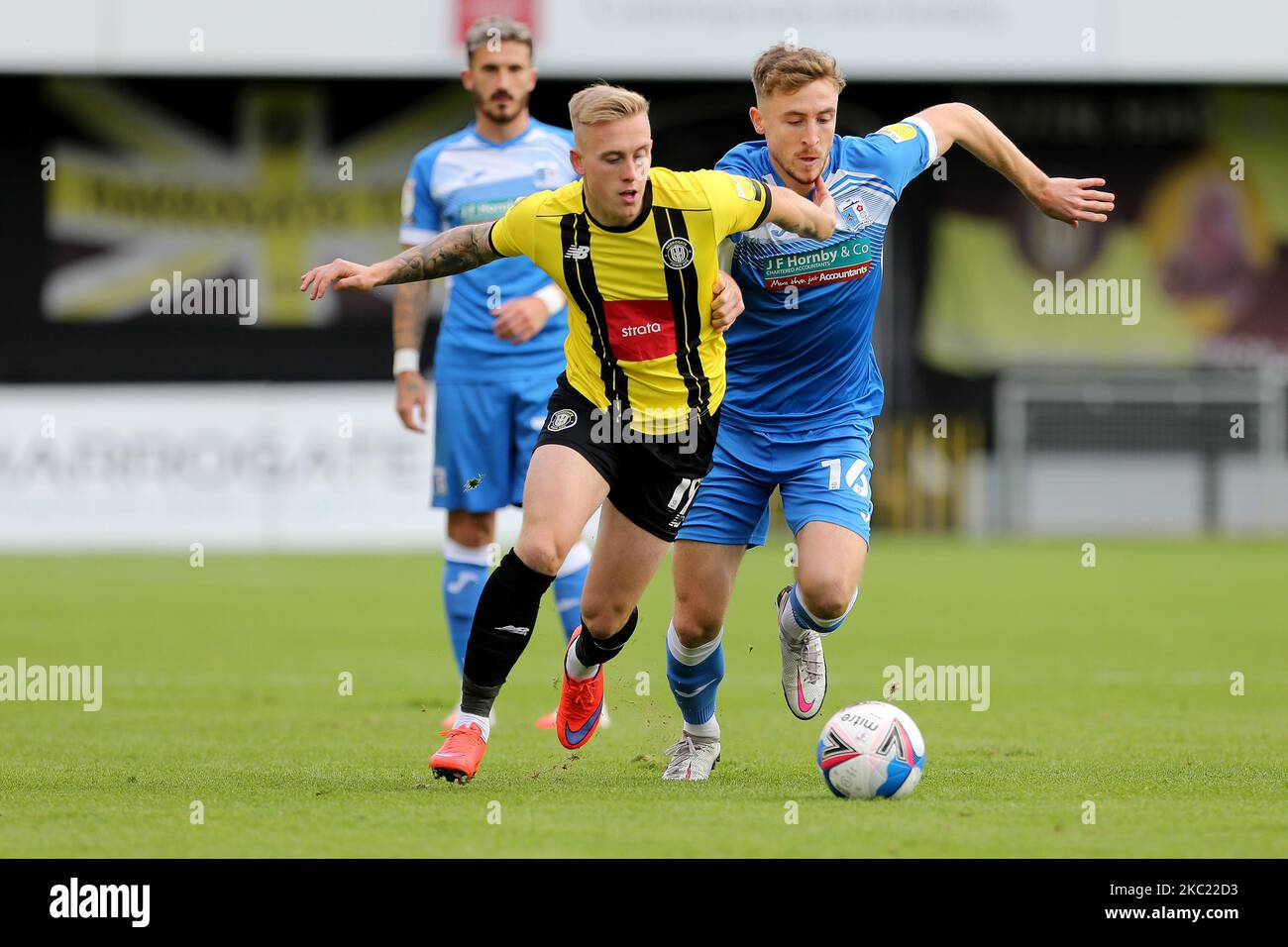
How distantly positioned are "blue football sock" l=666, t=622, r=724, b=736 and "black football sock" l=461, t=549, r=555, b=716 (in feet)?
2.33

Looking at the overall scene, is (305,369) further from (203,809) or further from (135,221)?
(203,809)

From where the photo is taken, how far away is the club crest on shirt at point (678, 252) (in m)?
5.53

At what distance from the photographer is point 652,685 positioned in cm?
905

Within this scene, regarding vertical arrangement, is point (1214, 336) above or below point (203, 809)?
above

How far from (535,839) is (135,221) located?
19.3m

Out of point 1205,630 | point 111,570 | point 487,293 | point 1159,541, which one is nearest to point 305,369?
point 111,570

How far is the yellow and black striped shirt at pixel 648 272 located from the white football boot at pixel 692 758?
109 centimetres

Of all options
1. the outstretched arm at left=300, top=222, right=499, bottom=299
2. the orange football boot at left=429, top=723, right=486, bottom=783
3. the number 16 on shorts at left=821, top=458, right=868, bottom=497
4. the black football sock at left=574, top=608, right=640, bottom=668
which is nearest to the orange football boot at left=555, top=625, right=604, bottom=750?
the black football sock at left=574, top=608, right=640, bottom=668

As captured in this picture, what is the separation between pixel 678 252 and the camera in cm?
553

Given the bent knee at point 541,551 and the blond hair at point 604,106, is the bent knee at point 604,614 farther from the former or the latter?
the blond hair at point 604,106

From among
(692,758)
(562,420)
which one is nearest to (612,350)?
(562,420)

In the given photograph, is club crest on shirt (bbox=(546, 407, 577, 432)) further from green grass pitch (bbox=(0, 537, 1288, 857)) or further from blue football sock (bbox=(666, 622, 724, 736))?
green grass pitch (bbox=(0, 537, 1288, 857))

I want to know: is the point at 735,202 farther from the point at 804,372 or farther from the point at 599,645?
the point at 599,645
